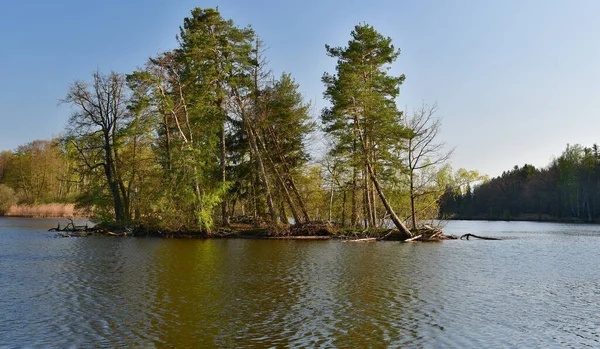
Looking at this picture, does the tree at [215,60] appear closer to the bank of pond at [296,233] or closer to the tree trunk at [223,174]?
the tree trunk at [223,174]

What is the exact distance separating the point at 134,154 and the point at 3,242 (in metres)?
12.7

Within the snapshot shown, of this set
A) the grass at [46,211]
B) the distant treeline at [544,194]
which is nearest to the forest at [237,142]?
the grass at [46,211]

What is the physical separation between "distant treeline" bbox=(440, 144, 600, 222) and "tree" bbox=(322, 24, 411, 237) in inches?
1640

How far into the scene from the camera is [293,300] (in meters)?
14.4

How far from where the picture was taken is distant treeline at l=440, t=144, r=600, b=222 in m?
88.1

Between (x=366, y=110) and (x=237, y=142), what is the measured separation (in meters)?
12.0

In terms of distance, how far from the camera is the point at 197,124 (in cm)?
3834

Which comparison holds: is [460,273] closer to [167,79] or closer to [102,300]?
[102,300]

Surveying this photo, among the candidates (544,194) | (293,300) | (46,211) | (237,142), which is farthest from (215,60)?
(544,194)

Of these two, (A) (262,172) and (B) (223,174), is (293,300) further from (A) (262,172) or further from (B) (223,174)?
(B) (223,174)

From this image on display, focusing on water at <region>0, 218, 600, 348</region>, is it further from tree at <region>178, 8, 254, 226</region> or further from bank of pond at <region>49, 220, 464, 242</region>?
tree at <region>178, 8, 254, 226</region>

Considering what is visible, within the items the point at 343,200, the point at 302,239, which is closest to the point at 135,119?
the point at 302,239

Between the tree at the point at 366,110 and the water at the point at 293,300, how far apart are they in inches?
Answer: 452

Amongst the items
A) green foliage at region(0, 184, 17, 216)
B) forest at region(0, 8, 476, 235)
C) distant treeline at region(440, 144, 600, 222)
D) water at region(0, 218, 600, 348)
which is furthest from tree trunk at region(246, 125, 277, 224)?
green foliage at region(0, 184, 17, 216)
